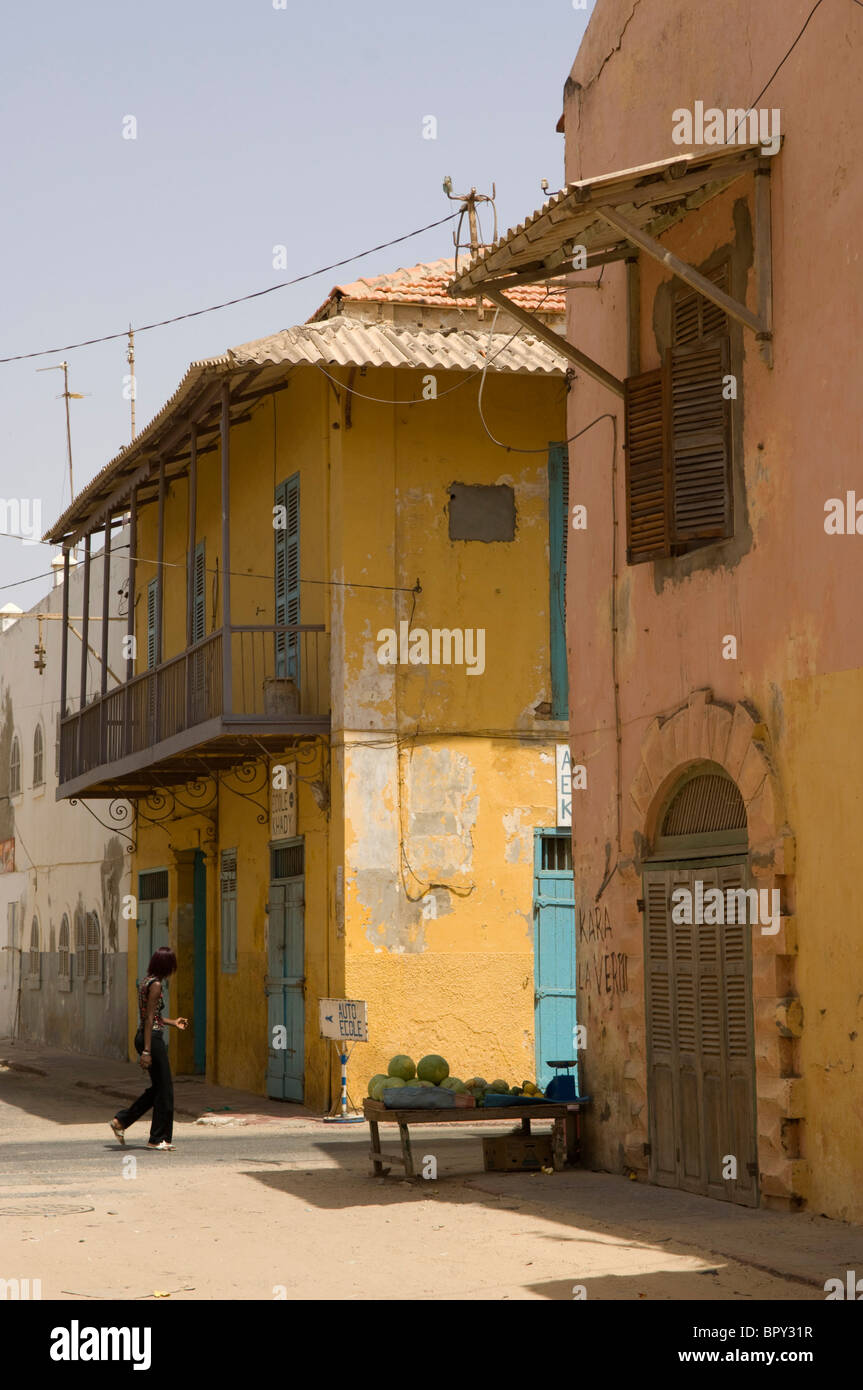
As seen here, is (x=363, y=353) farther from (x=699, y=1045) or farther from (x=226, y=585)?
(x=699, y=1045)

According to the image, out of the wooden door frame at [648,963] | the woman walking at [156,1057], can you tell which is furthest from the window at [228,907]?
the wooden door frame at [648,963]

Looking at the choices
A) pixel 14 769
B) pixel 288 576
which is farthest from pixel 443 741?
pixel 14 769

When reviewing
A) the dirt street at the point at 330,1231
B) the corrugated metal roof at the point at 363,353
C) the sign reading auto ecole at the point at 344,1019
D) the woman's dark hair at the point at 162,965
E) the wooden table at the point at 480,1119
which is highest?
the corrugated metal roof at the point at 363,353

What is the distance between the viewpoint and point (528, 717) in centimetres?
1719

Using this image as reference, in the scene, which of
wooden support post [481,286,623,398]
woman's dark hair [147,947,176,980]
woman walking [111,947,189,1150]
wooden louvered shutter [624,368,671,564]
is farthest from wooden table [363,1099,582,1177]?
wooden support post [481,286,623,398]

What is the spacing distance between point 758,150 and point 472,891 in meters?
8.42

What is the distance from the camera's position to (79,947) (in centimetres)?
2800

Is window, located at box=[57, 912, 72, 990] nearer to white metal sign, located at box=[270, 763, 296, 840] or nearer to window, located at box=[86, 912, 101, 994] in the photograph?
window, located at box=[86, 912, 101, 994]

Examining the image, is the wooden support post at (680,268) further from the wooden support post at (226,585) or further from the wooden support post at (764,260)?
the wooden support post at (226,585)

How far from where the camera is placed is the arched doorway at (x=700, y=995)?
33.6ft

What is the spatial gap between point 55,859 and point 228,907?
10746mm

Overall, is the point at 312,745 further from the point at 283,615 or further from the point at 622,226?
the point at 622,226

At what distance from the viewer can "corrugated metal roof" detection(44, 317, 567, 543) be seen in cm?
1596

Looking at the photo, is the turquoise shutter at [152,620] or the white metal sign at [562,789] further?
the turquoise shutter at [152,620]
